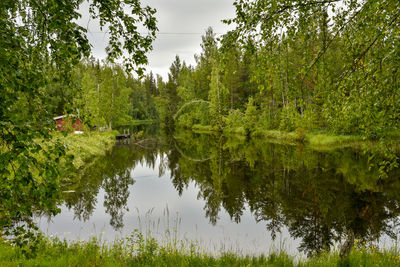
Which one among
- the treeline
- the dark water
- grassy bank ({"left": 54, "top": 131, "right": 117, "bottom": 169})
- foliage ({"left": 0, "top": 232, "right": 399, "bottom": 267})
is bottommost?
the dark water

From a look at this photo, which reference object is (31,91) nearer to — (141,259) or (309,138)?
(141,259)

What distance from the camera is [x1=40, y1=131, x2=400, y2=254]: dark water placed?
28.4ft

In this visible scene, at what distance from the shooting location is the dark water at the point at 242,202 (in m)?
8.66

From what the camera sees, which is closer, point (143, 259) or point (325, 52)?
point (325, 52)

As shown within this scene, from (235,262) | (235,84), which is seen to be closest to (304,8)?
(235,262)

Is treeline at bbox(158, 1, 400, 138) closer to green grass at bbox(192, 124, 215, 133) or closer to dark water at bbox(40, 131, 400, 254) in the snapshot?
dark water at bbox(40, 131, 400, 254)

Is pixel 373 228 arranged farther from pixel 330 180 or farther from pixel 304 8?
pixel 304 8

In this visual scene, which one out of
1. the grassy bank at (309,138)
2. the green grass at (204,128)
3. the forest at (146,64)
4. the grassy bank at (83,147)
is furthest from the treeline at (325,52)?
the green grass at (204,128)

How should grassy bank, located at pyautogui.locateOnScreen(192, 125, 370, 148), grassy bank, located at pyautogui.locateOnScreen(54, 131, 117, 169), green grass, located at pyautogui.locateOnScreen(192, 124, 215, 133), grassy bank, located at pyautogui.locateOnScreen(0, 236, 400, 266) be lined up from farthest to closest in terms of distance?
green grass, located at pyautogui.locateOnScreen(192, 124, 215, 133)
grassy bank, located at pyautogui.locateOnScreen(192, 125, 370, 148)
grassy bank, located at pyautogui.locateOnScreen(54, 131, 117, 169)
grassy bank, located at pyautogui.locateOnScreen(0, 236, 400, 266)

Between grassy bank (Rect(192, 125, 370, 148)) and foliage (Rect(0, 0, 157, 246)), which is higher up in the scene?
foliage (Rect(0, 0, 157, 246))

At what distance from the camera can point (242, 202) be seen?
38.8 feet

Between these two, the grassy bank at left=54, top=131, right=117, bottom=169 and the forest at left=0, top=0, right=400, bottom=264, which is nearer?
the forest at left=0, top=0, right=400, bottom=264

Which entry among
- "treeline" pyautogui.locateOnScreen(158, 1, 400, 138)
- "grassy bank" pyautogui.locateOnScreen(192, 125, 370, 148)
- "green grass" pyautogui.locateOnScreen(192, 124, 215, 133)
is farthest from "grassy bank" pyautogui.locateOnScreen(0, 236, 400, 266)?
"green grass" pyautogui.locateOnScreen(192, 124, 215, 133)

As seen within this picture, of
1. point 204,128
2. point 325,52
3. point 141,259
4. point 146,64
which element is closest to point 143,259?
point 141,259
